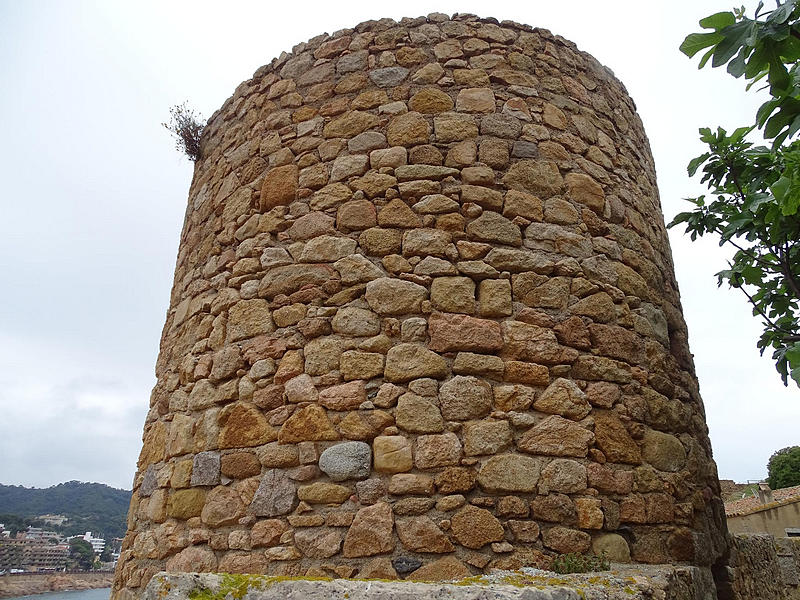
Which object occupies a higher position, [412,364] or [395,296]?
[395,296]

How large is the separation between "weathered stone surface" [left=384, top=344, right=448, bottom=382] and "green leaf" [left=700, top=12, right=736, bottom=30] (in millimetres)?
1610

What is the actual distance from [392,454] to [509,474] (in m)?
0.50

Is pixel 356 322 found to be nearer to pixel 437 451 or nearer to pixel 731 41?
pixel 437 451

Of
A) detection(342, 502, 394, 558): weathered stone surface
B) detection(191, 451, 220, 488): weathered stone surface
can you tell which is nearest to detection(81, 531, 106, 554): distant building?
detection(191, 451, 220, 488): weathered stone surface

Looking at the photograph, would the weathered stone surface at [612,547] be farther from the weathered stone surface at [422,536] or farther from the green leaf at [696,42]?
the green leaf at [696,42]

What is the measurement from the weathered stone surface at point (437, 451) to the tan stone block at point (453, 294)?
591mm

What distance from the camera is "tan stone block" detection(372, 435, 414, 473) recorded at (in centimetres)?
254

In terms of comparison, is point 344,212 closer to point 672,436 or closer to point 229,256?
point 229,256

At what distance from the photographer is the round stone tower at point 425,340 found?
8.34 feet

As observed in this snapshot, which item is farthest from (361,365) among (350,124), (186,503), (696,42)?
(696,42)

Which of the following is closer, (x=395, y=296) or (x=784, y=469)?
(x=395, y=296)

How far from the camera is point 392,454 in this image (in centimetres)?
256

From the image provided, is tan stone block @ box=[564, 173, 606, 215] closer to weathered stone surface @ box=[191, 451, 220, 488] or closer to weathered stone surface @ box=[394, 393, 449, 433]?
weathered stone surface @ box=[394, 393, 449, 433]

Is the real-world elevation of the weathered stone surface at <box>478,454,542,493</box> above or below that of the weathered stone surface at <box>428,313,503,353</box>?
below
